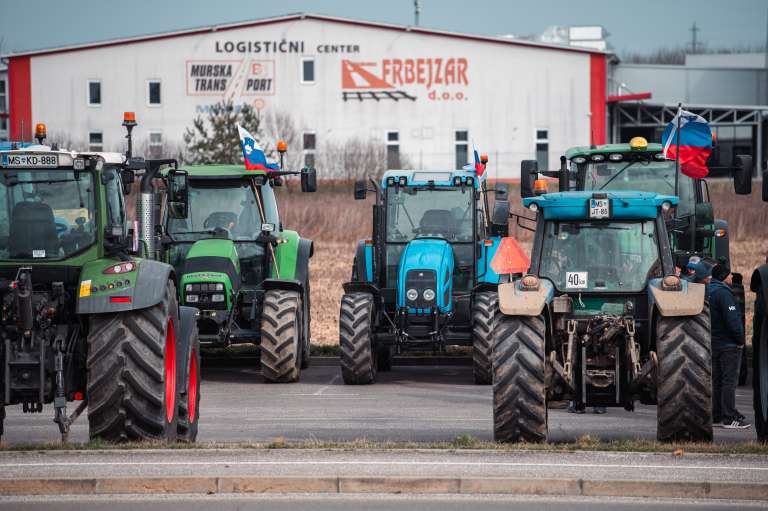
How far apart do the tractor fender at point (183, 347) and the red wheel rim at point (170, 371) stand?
0.15ft

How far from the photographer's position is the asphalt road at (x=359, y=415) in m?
13.1

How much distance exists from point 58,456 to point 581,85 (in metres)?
55.0

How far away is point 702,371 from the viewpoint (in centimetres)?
1117

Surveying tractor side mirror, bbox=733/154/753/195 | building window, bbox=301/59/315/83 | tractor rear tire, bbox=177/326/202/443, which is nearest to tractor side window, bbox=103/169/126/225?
tractor rear tire, bbox=177/326/202/443

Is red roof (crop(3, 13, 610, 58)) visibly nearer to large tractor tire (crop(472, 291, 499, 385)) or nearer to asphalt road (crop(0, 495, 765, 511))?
large tractor tire (crop(472, 291, 499, 385))

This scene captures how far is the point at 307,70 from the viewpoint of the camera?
64.2 m

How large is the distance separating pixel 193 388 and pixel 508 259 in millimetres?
7071

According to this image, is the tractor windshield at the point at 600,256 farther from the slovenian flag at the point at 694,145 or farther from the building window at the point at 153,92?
the building window at the point at 153,92

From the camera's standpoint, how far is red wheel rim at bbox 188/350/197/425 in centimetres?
1216

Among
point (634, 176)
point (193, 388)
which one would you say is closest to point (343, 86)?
point (634, 176)

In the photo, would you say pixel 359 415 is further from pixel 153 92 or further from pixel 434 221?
pixel 153 92

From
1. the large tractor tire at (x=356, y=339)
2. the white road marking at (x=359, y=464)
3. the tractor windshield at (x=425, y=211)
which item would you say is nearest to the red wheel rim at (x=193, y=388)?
the white road marking at (x=359, y=464)

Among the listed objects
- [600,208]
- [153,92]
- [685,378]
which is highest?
[153,92]

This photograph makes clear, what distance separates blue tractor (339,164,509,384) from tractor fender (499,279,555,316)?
19.2 feet
